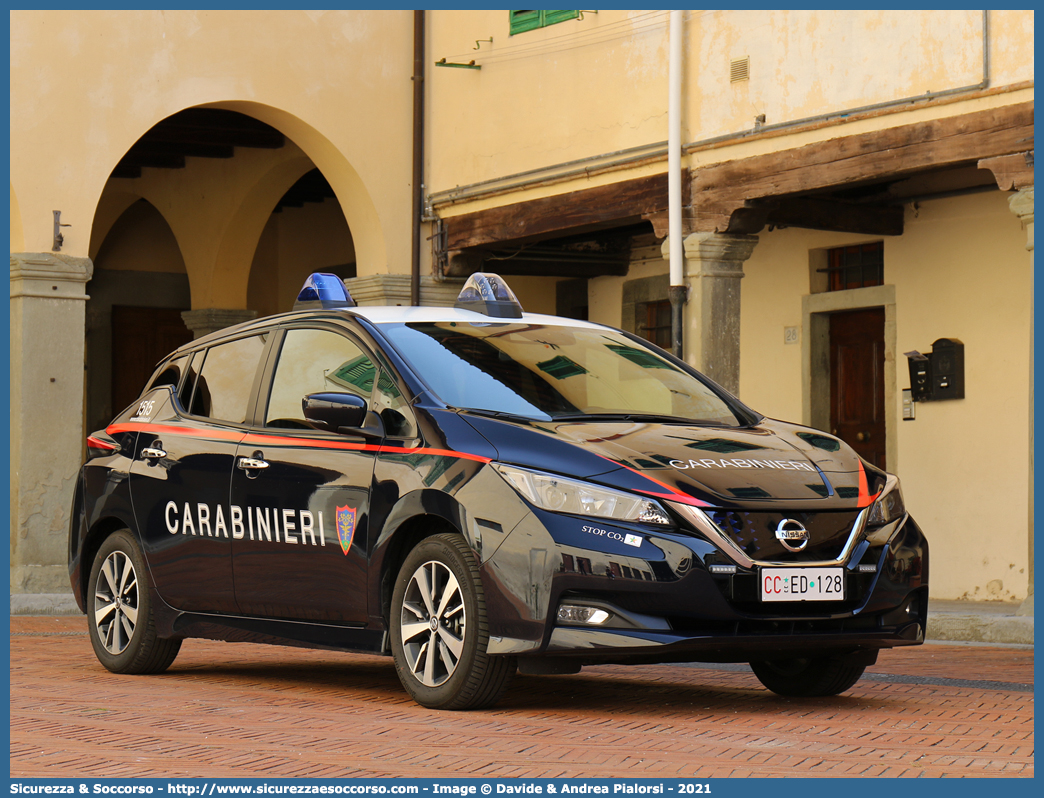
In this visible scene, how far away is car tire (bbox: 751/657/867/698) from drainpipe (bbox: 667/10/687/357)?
7328 mm

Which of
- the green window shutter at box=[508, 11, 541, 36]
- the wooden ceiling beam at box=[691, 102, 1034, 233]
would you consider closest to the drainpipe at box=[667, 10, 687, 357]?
the wooden ceiling beam at box=[691, 102, 1034, 233]

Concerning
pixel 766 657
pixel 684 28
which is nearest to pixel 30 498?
pixel 684 28

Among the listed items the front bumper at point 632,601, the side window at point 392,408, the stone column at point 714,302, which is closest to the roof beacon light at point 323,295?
the side window at point 392,408

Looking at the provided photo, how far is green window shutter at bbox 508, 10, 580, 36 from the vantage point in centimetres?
1582

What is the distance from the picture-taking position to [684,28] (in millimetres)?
14531

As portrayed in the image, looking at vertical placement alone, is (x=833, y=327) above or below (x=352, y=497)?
above

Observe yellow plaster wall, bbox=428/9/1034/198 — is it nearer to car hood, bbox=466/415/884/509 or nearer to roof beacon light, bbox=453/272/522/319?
roof beacon light, bbox=453/272/522/319

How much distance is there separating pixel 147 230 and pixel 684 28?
387 inches

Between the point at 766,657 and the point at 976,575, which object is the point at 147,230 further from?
the point at 766,657

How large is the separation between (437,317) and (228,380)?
1165 millimetres

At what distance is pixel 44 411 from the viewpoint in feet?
47.9

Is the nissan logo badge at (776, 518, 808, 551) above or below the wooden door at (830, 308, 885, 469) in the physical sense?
below

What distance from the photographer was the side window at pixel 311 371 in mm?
7074
